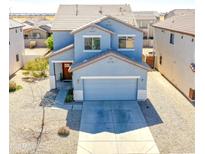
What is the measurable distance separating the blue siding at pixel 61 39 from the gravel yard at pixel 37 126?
16.8 feet

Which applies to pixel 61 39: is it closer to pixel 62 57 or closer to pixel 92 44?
pixel 62 57

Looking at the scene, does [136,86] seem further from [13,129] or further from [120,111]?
[13,129]

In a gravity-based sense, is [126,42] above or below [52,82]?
above

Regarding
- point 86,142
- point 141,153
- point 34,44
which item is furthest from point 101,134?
point 34,44

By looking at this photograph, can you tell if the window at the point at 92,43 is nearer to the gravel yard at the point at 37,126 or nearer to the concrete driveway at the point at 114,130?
the concrete driveway at the point at 114,130

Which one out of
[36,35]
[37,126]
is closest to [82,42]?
[37,126]

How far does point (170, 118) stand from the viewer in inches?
664

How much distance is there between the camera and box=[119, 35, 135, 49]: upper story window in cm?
2156

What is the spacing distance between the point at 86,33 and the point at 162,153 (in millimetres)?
11895

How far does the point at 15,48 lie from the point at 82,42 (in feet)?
41.1

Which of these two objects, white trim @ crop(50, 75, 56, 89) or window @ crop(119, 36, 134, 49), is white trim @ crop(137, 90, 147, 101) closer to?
window @ crop(119, 36, 134, 49)

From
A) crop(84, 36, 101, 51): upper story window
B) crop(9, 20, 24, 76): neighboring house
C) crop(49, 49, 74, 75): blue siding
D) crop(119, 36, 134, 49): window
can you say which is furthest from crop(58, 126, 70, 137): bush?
crop(9, 20, 24, 76): neighboring house

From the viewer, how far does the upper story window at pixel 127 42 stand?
2156 centimetres

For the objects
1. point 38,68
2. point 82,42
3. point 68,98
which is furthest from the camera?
point 38,68
